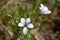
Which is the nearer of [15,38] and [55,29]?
[15,38]

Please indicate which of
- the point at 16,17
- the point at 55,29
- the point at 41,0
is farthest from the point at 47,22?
the point at 16,17

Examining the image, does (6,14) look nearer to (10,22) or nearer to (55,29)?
(10,22)

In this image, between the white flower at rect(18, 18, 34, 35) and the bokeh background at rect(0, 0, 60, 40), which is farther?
the bokeh background at rect(0, 0, 60, 40)

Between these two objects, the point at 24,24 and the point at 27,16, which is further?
the point at 27,16

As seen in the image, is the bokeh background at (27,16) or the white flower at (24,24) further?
the bokeh background at (27,16)

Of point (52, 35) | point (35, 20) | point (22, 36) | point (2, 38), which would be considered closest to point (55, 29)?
point (52, 35)

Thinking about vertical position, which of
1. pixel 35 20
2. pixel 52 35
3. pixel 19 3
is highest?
pixel 19 3

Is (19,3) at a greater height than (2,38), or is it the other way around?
(19,3)
